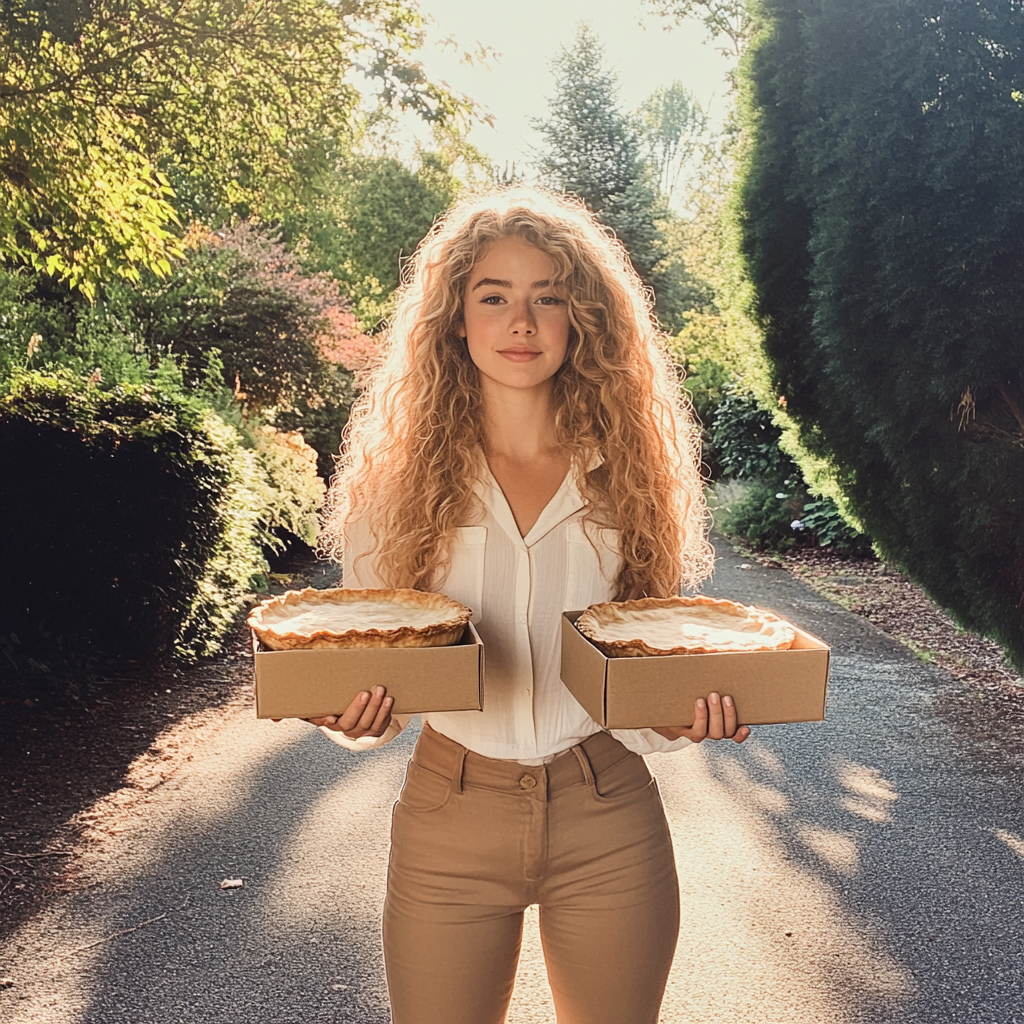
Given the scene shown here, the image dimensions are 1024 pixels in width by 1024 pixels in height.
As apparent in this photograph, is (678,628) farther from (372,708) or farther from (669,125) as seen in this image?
(669,125)

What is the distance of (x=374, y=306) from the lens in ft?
78.6

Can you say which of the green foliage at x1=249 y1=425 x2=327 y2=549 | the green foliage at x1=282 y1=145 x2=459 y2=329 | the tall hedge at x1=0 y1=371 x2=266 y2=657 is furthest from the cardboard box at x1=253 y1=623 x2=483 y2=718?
the green foliage at x1=282 y1=145 x2=459 y2=329

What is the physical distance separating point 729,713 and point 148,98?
21.8 ft

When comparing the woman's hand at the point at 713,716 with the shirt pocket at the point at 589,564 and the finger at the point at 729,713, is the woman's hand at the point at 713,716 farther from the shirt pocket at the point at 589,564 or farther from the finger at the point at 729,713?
the shirt pocket at the point at 589,564

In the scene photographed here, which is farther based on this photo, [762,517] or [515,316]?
[762,517]

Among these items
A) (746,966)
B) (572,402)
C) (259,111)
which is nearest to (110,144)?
(259,111)

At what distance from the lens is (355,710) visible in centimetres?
162

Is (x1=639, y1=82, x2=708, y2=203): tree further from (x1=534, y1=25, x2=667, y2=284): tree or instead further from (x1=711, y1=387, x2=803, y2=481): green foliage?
(x1=711, y1=387, x2=803, y2=481): green foliage

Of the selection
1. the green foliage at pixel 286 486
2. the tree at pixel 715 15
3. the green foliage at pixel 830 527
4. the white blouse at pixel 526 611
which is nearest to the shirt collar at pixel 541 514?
the white blouse at pixel 526 611

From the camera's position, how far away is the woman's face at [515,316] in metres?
2.03

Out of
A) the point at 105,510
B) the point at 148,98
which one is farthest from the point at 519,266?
the point at 148,98

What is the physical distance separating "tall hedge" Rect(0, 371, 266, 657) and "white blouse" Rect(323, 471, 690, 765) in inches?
187

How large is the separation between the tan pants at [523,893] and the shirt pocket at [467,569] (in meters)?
0.31

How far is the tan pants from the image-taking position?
1798mm
